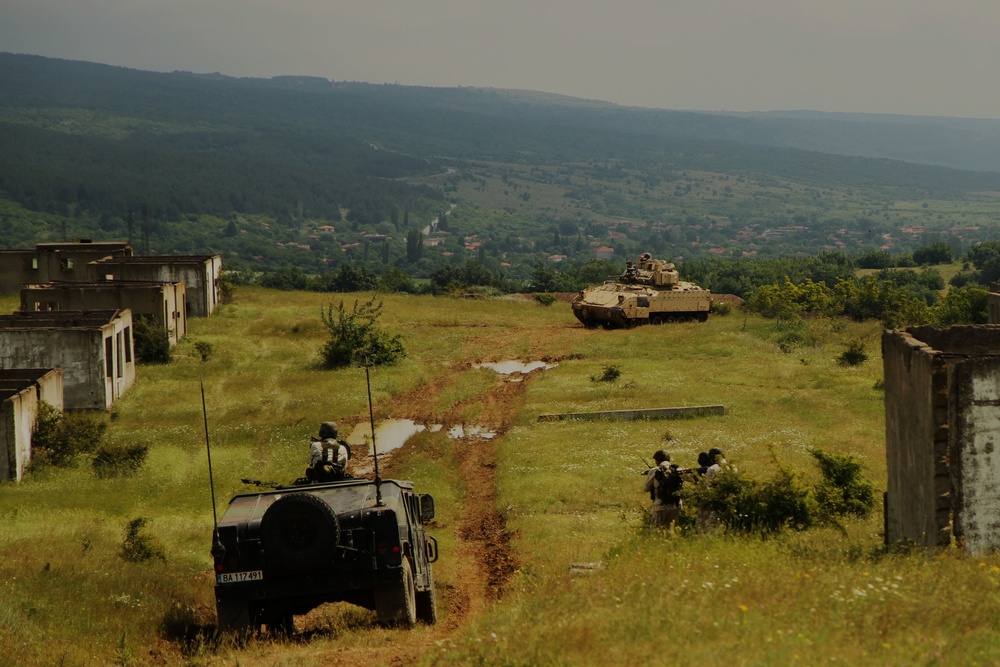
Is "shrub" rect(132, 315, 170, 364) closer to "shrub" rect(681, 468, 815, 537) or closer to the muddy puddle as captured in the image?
the muddy puddle

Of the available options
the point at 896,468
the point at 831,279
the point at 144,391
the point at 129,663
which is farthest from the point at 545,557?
the point at 831,279

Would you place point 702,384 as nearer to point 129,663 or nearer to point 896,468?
point 896,468

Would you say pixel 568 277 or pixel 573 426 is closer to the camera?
pixel 573 426

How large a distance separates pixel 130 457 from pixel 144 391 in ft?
29.3

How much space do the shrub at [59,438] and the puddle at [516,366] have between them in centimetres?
1361

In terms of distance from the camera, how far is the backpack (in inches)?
722

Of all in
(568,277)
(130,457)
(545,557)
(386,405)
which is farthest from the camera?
(568,277)

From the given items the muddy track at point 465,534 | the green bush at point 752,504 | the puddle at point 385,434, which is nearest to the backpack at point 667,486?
the green bush at point 752,504

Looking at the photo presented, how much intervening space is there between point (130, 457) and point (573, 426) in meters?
10.5

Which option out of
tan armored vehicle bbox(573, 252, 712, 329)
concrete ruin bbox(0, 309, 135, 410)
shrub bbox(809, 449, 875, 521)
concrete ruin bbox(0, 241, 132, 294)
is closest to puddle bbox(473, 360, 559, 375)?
tan armored vehicle bbox(573, 252, 712, 329)

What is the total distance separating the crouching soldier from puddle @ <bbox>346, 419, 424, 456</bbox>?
13.3 m

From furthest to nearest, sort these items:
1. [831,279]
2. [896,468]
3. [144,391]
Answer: [831,279]
[144,391]
[896,468]

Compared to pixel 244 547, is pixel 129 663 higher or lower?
lower

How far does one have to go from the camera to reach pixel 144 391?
3856 cm
